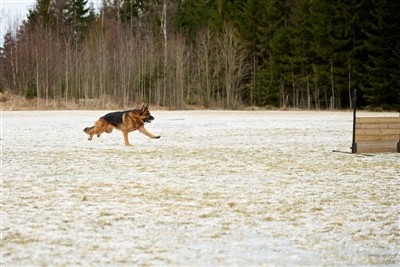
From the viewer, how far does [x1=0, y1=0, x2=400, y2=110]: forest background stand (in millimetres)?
52469

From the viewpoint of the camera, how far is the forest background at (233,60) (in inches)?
2066

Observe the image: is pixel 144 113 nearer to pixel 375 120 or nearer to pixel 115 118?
pixel 115 118

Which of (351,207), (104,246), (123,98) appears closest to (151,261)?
(104,246)

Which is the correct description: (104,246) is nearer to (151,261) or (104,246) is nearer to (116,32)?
(151,261)

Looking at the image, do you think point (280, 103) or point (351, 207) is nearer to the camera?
point (351, 207)

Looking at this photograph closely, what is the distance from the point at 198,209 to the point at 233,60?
50.4 meters

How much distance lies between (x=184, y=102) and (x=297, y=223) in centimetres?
5162

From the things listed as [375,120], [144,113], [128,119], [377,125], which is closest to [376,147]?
[377,125]

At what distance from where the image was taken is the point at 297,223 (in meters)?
6.23

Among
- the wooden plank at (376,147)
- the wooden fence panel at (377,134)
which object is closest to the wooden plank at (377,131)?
the wooden fence panel at (377,134)

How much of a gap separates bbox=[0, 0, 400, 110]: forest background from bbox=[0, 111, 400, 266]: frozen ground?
41026 millimetres

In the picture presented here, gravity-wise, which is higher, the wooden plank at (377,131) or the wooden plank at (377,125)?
the wooden plank at (377,125)

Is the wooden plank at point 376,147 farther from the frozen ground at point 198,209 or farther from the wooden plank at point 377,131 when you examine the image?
the frozen ground at point 198,209

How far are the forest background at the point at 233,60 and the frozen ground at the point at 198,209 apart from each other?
4103cm
